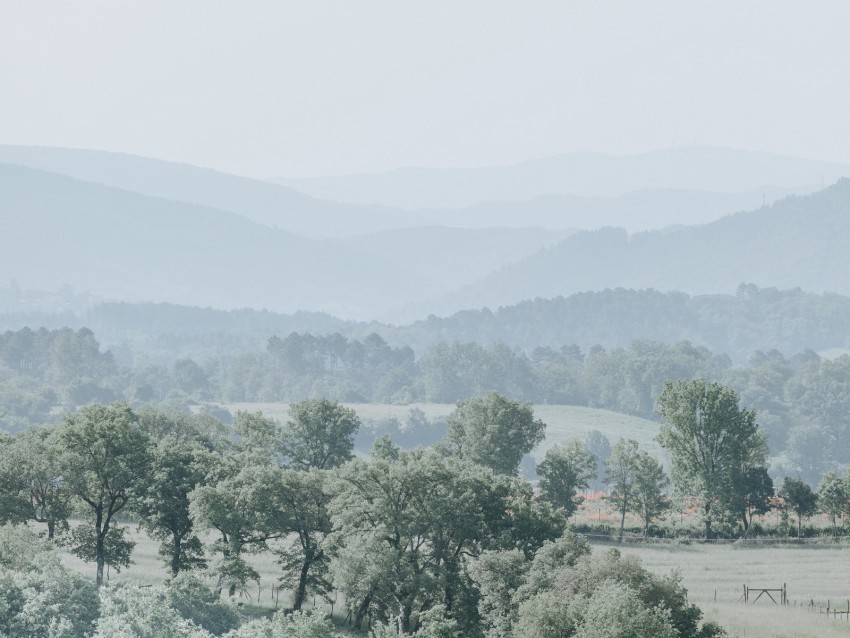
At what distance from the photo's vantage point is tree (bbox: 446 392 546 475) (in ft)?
312

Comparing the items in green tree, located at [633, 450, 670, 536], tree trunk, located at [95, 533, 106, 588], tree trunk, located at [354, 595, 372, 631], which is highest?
green tree, located at [633, 450, 670, 536]

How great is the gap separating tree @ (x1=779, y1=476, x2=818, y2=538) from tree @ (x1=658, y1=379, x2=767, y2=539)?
131 inches

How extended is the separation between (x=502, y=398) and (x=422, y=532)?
120 ft

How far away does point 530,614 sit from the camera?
4881 centimetres

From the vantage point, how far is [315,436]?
288 ft

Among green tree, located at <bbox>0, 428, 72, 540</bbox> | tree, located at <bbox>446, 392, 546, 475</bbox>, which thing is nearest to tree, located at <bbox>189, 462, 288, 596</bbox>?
green tree, located at <bbox>0, 428, 72, 540</bbox>

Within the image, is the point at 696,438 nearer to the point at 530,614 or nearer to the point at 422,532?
the point at 422,532

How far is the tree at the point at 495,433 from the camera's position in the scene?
9512cm

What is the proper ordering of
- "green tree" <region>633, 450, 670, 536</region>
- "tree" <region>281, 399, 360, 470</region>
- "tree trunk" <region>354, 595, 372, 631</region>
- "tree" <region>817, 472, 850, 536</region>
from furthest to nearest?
1. "green tree" <region>633, 450, 670, 536</region>
2. "tree" <region>817, 472, 850, 536</region>
3. "tree" <region>281, 399, 360, 470</region>
4. "tree trunk" <region>354, 595, 372, 631</region>

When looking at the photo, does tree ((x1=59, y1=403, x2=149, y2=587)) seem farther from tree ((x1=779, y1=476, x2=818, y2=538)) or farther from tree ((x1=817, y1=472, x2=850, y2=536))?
tree ((x1=817, y1=472, x2=850, y2=536))

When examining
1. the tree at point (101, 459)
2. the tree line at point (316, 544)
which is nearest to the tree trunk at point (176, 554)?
the tree line at point (316, 544)

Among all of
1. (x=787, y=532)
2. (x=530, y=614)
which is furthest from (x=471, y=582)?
(x=787, y=532)

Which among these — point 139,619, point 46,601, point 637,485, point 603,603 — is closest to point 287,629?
point 139,619

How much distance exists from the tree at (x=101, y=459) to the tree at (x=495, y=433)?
31629mm
